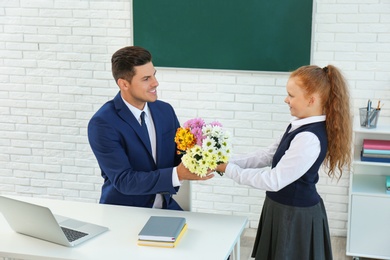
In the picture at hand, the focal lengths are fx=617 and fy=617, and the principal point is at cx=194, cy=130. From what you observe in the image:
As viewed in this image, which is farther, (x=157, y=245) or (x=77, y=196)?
(x=77, y=196)

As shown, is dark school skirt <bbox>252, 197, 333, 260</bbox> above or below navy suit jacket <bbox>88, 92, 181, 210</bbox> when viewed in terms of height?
below

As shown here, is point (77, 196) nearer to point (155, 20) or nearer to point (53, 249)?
point (155, 20)

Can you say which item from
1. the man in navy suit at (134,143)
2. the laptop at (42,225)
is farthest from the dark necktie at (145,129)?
the laptop at (42,225)

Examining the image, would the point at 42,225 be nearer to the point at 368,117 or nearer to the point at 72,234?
the point at 72,234

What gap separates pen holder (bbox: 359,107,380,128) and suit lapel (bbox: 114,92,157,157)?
64.7 inches

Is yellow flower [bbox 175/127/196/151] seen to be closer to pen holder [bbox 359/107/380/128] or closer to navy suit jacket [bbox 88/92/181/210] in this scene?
navy suit jacket [bbox 88/92/181/210]

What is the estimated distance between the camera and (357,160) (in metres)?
4.03

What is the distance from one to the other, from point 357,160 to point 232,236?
171 cm

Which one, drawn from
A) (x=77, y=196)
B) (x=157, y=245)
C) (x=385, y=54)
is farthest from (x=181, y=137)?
(x=77, y=196)

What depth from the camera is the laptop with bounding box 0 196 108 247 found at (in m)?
2.47

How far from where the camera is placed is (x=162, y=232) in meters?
2.54

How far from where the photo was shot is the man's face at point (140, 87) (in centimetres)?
305

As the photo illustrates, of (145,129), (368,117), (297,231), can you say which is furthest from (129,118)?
(368,117)

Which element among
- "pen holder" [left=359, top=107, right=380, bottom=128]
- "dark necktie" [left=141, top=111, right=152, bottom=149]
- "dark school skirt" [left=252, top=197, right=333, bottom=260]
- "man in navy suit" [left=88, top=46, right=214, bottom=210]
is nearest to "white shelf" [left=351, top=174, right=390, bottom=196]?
"pen holder" [left=359, top=107, right=380, bottom=128]
